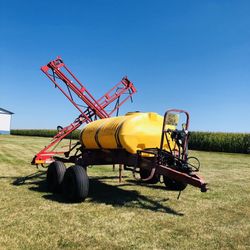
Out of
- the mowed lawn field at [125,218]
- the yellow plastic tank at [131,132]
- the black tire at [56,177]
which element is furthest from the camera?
the black tire at [56,177]

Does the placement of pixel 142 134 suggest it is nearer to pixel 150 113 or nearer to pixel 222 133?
pixel 150 113

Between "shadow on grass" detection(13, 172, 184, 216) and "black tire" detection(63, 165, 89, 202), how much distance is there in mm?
223

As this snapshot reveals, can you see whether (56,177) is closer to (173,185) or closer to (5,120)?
(173,185)

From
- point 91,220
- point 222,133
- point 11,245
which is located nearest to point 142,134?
point 91,220

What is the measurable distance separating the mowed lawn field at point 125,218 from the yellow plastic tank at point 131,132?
1.35m

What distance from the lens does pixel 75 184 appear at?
7578mm

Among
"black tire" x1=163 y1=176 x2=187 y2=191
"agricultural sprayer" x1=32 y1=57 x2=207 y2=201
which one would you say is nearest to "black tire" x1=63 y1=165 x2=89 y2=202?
"agricultural sprayer" x1=32 y1=57 x2=207 y2=201

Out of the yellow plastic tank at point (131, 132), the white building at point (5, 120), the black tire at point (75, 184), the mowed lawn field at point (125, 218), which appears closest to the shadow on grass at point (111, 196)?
the mowed lawn field at point (125, 218)

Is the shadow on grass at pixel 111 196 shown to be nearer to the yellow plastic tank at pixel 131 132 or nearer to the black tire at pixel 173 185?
the black tire at pixel 173 185

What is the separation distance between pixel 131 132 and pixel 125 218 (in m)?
2.24

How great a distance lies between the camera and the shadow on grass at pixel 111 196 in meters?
7.54

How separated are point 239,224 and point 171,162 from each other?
236 centimetres

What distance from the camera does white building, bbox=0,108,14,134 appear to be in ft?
226

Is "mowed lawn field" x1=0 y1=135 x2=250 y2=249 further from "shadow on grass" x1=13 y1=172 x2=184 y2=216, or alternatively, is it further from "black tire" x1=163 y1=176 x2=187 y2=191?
"black tire" x1=163 y1=176 x2=187 y2=191
